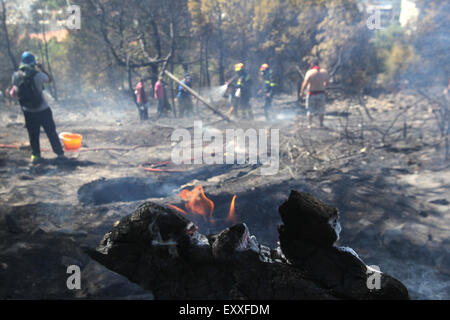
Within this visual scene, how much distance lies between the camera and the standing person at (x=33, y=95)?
529cm

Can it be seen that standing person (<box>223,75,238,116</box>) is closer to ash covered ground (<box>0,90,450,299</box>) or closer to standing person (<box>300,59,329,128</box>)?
ash covered ground (<box>0,90,450,299</box>)

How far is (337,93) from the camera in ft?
46.3

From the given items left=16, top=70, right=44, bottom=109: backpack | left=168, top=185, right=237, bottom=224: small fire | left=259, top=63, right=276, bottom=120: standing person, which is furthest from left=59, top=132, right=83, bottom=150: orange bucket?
left=259, top=63, right=276, bottom=120: standing person

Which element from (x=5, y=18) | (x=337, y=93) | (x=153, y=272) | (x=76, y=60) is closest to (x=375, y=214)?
(x=153, y=272)

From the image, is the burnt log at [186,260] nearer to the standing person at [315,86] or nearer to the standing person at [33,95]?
the standing person at [33,95]

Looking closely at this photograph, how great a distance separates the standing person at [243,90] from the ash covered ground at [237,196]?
2458 millimetres

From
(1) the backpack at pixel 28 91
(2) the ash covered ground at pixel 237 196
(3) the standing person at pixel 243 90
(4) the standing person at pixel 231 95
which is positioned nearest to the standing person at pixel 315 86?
(2) the ash covered ground at pixel 237 196

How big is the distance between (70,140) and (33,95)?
1.40 meters

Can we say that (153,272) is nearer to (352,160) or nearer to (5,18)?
(352,160)

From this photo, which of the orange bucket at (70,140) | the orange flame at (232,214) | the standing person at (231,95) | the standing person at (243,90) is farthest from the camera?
the standing person at (231,95)

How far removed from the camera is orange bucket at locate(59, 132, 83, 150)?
658 centimetres

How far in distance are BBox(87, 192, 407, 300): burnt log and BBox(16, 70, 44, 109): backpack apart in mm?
5076

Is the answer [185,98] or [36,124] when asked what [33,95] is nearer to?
[36,124]

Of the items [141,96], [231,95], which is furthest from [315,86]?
[141,96]
